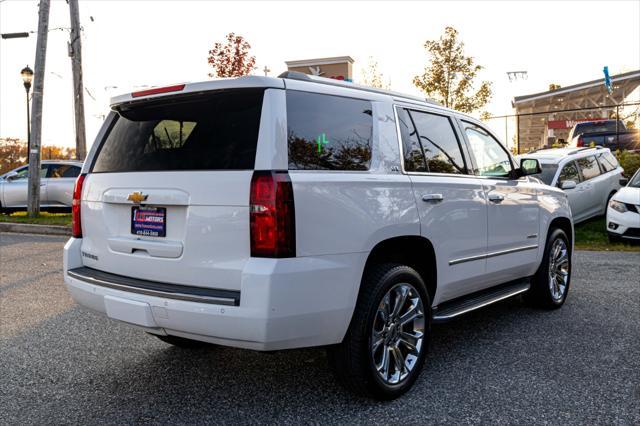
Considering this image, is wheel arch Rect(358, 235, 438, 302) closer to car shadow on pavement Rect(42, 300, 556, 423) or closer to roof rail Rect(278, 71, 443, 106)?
car shadow on pavement Rect(42, 300, 556, 423)

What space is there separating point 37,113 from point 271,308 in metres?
13.7

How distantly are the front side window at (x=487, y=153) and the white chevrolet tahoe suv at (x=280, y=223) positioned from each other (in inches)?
22.7

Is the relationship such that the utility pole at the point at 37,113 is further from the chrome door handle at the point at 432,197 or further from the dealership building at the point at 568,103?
the dealership building at the point at 568,103

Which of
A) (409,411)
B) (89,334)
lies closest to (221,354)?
(89,334)

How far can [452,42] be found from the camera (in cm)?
2270

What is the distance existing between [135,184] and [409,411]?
211 centimetres

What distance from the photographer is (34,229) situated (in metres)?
12.8

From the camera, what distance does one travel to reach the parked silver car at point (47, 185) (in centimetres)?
1592

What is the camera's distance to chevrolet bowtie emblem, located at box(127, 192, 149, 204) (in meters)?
3.39

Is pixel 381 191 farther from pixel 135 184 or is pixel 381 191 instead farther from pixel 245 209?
pixel 135 184

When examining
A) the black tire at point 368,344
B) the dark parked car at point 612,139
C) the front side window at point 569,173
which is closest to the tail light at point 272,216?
the black tire at point 368,344

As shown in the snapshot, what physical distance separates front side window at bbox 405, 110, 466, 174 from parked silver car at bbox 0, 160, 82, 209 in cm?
1358

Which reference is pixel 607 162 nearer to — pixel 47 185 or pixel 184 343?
pixel 184 343

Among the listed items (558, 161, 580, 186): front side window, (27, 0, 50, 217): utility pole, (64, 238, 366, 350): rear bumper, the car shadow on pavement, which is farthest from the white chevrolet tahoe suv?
(27, 0, 50, 217): utility pole
